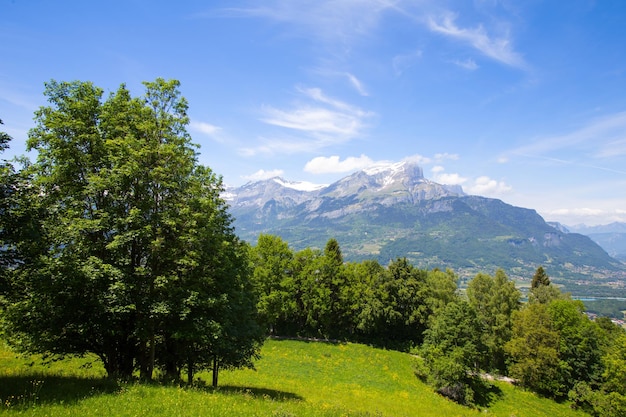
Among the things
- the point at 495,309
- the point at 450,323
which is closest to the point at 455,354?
the point at 450,323

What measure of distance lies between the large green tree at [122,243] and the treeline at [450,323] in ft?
94.3

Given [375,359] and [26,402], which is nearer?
[26,402]

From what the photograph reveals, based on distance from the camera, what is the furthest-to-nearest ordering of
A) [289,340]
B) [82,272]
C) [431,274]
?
[431,274]
[289,340]
[82,272]

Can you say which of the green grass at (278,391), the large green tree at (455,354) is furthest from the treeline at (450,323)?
the green grass at (278,391)

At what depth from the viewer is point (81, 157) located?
59.3ft

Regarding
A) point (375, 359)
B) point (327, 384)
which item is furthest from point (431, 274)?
point (327, 384)

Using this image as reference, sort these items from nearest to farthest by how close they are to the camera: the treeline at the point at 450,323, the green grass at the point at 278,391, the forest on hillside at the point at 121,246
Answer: the green grass at the point at 278,391 → the forest on hillside at the point at 121,246 → the treeline at the point at 450,323

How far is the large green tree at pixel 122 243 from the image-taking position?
16312mm

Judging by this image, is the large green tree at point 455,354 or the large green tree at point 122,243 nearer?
the large green tree at point 122,243

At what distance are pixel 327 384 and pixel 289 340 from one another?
1970cm

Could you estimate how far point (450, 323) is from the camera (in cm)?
4497

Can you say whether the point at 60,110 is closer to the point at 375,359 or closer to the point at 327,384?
the point at 327,384

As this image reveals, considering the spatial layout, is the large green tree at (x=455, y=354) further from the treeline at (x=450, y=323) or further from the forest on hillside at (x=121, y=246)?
the forest on hillside at (x=121, y=246)

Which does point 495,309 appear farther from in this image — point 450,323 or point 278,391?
point 278,391
